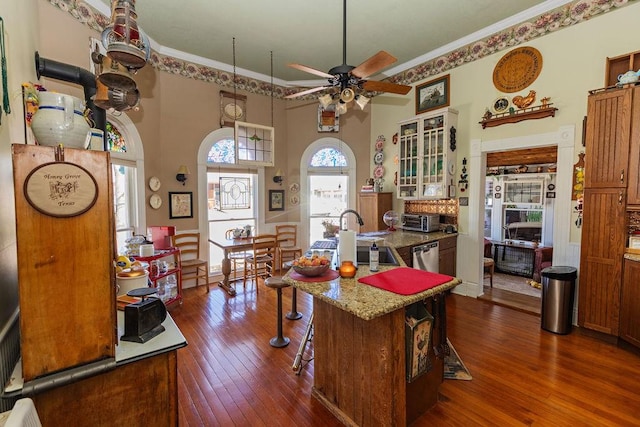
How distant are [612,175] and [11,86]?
451 cm

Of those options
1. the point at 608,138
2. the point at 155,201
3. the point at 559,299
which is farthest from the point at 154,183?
the point at 608,138

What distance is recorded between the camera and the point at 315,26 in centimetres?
371

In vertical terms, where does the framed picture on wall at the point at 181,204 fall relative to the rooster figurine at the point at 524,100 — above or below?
below

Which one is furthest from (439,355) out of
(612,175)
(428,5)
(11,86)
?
(428,5)

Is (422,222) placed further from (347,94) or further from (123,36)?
(123,36)

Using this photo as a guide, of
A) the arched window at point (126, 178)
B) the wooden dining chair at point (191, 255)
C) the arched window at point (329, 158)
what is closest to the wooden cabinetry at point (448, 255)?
the arched window at point (329, 158)

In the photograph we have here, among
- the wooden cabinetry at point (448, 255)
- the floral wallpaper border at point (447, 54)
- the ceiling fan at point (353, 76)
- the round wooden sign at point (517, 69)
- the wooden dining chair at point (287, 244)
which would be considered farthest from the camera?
the wooden dining chair at point (287, 244)

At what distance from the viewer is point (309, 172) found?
5754 mm

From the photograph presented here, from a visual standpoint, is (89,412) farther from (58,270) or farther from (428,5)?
(428,5)

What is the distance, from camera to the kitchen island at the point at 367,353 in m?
1.66

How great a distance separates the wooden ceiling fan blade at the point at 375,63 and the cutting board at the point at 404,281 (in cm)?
168

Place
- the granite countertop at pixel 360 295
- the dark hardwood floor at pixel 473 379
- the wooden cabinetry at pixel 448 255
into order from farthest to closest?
the wooden cabinetry at pixel 448 255
the dark hardwood floor at pixel 473 379
the granite countertop at pixel 360 295

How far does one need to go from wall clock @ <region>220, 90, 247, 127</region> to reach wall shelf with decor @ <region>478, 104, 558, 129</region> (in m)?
3.75

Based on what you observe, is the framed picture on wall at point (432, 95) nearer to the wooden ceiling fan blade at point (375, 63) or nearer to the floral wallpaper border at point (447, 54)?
the floral wallpaper border at point (447, 54)
